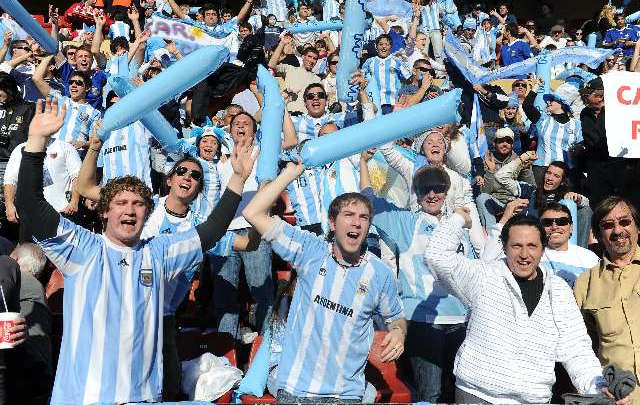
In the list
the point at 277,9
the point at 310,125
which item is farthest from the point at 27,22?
the point at 277,9

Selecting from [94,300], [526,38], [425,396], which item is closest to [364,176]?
[425,396]

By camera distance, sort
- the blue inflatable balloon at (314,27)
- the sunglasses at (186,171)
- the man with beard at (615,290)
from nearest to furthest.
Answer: the man with beard at (615,290), the sunglasses at (186,171), the blue inflatable balloon at (314,27)

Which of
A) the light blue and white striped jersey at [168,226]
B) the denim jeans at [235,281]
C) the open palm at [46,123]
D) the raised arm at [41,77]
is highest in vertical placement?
the raised arm at [41,77]

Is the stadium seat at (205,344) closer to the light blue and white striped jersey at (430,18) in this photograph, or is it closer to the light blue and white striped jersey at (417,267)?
the light blue and white striped jersey at (417,267)

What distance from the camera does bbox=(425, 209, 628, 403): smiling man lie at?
438cm

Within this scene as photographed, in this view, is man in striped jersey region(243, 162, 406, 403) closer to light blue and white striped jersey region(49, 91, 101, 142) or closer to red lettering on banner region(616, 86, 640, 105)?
red lettering on banner region(616, 86, 640, 105)

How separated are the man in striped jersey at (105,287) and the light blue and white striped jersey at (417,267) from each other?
1.96 meters

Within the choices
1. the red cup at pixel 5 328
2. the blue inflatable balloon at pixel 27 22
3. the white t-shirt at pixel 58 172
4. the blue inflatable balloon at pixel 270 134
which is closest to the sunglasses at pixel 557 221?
the blue inflatable balloon at pixel 270 134

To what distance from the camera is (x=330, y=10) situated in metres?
15.9

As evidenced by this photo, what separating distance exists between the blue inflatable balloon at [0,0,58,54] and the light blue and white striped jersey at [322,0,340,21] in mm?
7110

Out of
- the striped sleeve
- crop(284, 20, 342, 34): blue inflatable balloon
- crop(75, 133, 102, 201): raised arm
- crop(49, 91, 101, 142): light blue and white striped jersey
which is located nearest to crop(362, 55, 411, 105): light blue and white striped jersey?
crop(284, 20, 342, 34): blue inflatable balloon

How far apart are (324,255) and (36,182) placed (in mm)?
1430

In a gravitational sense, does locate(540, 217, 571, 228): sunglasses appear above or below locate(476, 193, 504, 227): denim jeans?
below

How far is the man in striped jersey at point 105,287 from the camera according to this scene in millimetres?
4012
